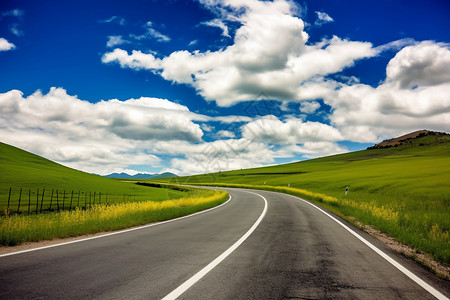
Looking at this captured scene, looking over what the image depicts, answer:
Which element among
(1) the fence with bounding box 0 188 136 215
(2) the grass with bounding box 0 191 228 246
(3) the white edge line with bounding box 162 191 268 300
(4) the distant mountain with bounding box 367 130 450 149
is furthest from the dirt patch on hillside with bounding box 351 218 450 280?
(4) the distant mountain with bounding box 367 130 450 149

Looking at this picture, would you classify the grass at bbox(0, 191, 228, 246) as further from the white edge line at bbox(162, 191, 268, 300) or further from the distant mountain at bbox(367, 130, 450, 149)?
the distant mountain at bbox(367, 130, 450, 149)

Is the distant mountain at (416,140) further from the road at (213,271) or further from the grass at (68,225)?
the road at (213,271)

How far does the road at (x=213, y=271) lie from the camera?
415 centimetres

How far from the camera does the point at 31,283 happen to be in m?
4.36

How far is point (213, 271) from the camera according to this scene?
17.0 feet

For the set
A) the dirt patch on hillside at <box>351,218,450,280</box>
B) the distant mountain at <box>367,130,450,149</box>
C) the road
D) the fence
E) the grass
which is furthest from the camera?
the distant mountain at <box>367,130,450,149</box>

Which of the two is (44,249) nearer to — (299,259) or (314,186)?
(299,259)

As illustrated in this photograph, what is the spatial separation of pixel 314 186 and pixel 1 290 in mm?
50935

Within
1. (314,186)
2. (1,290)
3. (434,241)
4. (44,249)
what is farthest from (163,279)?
(314,186)

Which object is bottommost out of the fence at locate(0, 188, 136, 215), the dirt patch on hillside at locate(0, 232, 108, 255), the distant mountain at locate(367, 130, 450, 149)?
the fence at locate(0, 188, 136, 215)

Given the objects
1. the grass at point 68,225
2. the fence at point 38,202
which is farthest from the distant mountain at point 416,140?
the grass at point 68,225

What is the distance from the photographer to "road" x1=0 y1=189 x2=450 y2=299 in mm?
4152

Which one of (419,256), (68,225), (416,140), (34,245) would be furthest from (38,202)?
(416,140)

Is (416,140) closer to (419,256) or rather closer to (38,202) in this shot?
(38,202)
